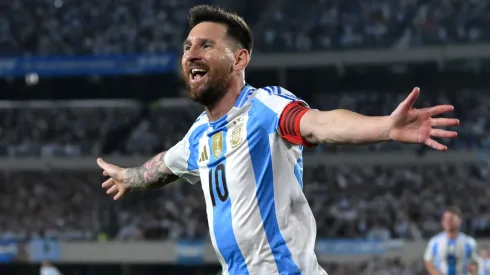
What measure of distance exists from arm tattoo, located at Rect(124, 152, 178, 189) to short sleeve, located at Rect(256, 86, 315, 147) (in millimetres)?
1330

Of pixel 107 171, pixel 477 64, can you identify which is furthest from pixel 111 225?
pixel 107 171

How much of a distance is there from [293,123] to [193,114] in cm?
2447

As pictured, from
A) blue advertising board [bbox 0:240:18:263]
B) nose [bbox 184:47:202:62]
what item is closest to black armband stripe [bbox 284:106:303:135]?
nose [bbox 184:47:202:62]

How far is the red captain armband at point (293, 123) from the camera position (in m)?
3.80

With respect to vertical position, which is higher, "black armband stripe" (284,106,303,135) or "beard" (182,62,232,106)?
"beard" (182,62,232,106)

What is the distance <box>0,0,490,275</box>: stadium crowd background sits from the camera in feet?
78.0

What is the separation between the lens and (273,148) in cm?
404

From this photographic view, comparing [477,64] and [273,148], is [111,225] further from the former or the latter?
[273,148]

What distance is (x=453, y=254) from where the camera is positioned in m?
11.8

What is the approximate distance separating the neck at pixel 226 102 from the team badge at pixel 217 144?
88 millimetres

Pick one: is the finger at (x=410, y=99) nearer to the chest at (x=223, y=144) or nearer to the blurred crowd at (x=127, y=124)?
the chest at (x=223, y=144)

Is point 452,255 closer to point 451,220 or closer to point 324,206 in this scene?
point 451,220

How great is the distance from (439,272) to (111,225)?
14.7 meters

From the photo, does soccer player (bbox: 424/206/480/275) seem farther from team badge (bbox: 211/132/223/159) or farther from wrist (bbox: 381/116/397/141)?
wrist (bbox: 381/116/397/141)
